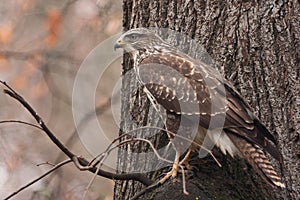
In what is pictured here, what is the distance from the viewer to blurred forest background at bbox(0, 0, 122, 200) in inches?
362

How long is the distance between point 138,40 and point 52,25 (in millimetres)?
4567

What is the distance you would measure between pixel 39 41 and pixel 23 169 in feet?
5.28

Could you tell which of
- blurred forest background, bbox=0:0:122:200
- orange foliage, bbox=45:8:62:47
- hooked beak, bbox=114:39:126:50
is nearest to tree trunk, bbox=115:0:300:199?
hooked beak, bbox=114:39:126:50

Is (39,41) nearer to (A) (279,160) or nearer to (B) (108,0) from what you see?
(B) (108,0)

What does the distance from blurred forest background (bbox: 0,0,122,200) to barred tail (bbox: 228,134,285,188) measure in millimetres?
4313

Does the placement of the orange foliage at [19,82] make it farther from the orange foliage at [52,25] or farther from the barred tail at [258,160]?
the barred tail at [258,160]

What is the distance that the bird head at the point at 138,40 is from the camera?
5.16 metres

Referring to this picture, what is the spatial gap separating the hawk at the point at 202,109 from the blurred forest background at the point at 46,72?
12.9 ft

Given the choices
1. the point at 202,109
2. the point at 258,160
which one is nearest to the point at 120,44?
the point at 202,109

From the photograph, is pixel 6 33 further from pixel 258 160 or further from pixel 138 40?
pixel 258 160

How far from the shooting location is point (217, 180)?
454 cm

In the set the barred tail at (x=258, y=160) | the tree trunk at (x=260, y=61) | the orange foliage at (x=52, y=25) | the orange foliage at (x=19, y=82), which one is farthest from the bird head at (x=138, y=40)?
the orange foliage at (x=19, y=82)

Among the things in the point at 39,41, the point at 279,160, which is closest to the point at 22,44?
the point at 39,41

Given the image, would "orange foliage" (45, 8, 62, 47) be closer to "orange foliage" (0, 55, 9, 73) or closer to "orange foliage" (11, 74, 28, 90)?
"orange foliage" (0, 55, 9, 73)
